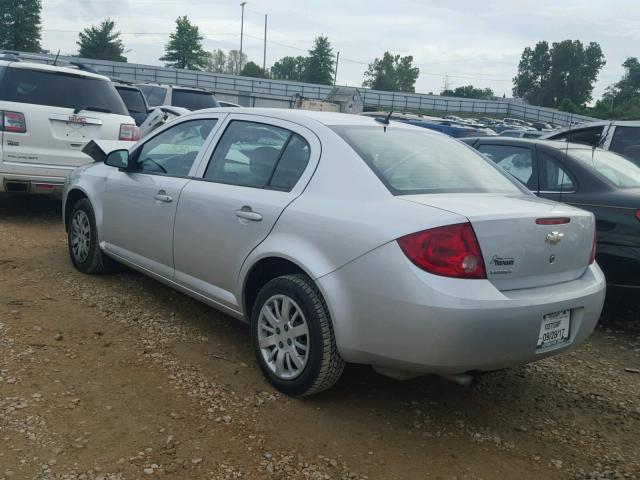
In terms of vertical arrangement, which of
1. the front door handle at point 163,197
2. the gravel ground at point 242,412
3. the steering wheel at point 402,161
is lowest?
the gravel ground at point 242,412

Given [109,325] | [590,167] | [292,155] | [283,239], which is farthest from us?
[590,167]

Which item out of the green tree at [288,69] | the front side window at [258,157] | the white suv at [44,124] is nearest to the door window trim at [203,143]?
the front side window at [258,157]

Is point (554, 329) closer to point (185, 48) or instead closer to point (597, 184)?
point (597, 184)

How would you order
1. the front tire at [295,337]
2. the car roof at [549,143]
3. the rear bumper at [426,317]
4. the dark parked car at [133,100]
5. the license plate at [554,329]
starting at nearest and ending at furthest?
the rear bumper at [426,317] → the license plate at [554,329] → the front tire at [295,337] → the car roof at [549,143] → the dark parked car at [133,100]

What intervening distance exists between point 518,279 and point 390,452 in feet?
3.40

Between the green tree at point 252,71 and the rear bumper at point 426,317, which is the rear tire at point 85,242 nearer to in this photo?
the rear bumper at point 426,317

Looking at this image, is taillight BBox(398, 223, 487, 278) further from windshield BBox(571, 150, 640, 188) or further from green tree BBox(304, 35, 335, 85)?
green tree BBox(304, 35, 335, 85)

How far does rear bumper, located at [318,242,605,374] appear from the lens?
9.11ft

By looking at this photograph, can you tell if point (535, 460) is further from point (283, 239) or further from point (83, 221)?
point (83, 221)

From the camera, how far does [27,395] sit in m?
3.23

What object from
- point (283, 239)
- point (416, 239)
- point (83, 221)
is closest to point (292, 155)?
point (283, 239)

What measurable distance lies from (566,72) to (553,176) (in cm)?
11443

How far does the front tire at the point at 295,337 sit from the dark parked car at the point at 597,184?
2.65 meters

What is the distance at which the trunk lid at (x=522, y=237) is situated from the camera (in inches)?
115
